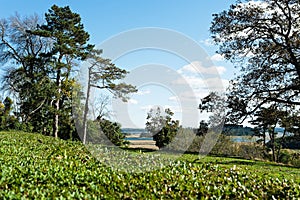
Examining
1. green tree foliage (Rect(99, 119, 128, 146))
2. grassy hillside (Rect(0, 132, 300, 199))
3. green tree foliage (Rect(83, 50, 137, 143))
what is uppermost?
green tree foliage (Rect(83, 50, 137, 143))

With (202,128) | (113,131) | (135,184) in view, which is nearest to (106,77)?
(113,131)

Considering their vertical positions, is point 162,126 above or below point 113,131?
above

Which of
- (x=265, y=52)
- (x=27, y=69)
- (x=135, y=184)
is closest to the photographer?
(x=135, y=184)

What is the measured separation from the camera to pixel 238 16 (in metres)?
13.6

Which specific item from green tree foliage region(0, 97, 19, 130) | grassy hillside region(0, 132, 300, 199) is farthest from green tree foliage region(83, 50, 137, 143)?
grassy hillside region(0, 132, 300, 199)

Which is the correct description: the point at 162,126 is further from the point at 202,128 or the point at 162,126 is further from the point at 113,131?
the point at 113,131

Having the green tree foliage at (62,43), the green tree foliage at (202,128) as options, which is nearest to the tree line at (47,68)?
the green tree foliage at (62,43)

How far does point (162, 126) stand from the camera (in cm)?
1770

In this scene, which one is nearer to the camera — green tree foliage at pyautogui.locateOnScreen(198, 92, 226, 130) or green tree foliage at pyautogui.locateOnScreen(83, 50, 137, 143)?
green tree foliage at pyautogui.locateOnScreen(198, 92, 226, 130)

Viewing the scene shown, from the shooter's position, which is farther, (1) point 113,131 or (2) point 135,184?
(1) point 113,131

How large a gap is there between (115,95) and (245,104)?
845cm

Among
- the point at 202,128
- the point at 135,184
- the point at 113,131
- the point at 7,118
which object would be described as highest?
the point at 7,118

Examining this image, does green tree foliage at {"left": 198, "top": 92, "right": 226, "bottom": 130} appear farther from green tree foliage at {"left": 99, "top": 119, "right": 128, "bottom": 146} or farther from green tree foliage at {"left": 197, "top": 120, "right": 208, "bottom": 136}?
green tree foliage at {"left": 99, "top": 119, "right": 128, "bottom": 146}

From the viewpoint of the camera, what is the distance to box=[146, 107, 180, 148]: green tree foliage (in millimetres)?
16000
